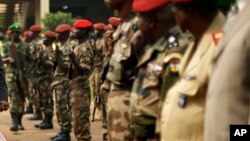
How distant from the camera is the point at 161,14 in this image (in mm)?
3176

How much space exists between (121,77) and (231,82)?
2.20m

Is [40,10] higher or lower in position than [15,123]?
higher

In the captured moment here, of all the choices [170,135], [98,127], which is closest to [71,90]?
[98,127]

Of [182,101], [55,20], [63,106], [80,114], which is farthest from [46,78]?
[55,20]

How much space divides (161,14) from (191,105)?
2.73ft

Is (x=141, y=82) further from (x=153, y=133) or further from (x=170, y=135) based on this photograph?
(x=170, y=135)

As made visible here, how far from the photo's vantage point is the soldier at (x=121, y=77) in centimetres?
366

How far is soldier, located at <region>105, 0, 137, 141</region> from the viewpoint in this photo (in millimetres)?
3664

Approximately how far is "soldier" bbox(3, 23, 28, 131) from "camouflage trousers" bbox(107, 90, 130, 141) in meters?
5.96

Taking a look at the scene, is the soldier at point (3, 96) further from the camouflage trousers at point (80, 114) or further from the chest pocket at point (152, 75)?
the chest pocket at point (152, 75)

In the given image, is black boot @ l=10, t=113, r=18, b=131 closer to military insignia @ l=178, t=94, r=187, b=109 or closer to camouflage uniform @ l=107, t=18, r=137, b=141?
camouflage uniform @ l=107, t=18, r=137, b=141

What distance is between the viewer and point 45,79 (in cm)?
1012

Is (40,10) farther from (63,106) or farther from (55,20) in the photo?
(63,106)

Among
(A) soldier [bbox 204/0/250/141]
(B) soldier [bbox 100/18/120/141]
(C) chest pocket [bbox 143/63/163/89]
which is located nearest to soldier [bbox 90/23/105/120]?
(B) soldier [bbox 100/18/120/141]
